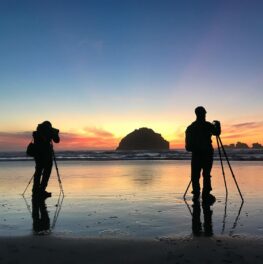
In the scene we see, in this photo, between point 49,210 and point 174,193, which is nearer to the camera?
point 49,210

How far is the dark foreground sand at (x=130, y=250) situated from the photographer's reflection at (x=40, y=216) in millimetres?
813

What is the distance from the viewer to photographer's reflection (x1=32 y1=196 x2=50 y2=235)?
6.92 metres

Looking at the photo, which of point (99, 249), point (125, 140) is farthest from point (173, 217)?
point (125, 140)

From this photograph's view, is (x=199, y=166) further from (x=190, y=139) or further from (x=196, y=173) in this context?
(x=190, y=139)

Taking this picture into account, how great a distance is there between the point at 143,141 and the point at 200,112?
364 ft

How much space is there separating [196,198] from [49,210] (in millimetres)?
3499

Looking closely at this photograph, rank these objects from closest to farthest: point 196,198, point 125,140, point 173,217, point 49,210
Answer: point 173,217, point 49,210, point 196,198, point 125,140

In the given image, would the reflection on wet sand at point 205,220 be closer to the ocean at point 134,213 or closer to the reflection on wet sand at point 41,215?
the ocean at point 134,213

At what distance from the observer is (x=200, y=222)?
24.0 feet

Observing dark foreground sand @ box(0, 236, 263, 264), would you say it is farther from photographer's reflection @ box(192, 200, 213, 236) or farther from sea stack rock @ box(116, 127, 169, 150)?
sea stack rock @ box(116, 127, 169, 150)

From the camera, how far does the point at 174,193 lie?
11500 millimetres

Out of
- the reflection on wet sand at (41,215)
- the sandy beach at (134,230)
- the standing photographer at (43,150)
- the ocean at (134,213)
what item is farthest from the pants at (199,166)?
the standing photographer at (43,150)

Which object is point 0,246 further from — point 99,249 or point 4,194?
point 4,194

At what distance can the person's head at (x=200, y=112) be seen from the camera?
10852 mm
